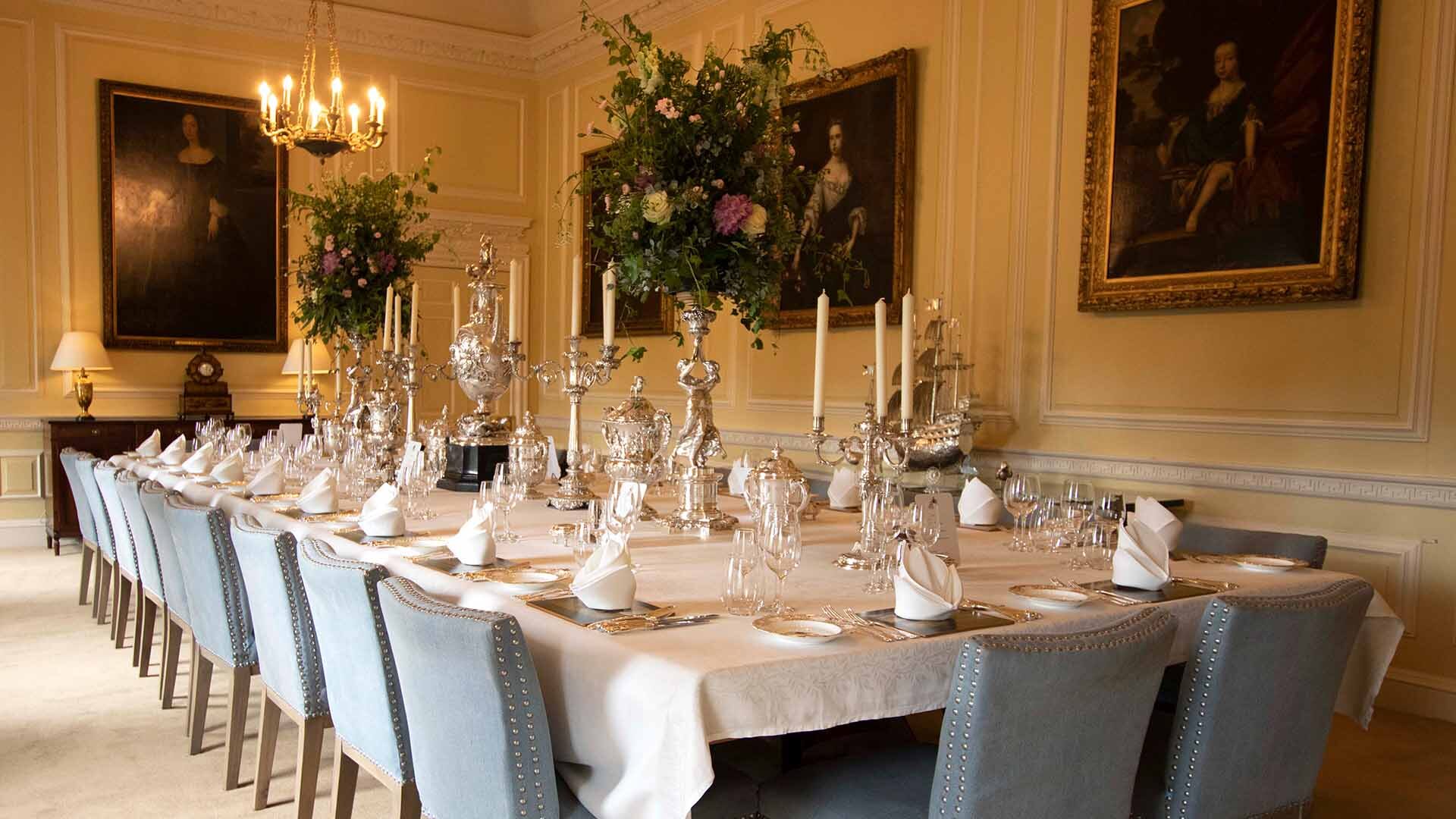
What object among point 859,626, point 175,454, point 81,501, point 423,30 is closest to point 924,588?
point 859,626

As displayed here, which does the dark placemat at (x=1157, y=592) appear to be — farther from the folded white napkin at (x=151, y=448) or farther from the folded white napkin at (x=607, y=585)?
the folded white napkin at (x=151, y=448)

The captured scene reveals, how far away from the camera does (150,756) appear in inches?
143

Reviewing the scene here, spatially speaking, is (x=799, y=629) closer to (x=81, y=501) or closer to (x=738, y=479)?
(x=738, y=479)

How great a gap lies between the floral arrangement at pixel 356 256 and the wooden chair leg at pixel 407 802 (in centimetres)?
343

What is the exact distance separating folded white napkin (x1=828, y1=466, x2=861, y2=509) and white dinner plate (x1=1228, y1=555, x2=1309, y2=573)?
1434mm

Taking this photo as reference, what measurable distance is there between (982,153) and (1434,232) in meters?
2.30

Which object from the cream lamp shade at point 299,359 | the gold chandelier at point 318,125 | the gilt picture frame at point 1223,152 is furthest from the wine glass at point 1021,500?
the cream lamp shade at point 299,359

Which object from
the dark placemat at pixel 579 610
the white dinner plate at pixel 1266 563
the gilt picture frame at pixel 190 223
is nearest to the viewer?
the dark placemat at pixel 579 610

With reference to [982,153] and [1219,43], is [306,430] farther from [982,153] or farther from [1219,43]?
[1219,43]

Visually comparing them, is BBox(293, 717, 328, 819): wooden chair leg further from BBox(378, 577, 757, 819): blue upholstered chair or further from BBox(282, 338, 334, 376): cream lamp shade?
BBox(282, 338, 334, 376): cream lamp shade

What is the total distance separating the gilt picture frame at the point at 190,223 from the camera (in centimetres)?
821

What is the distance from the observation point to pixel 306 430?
8.62 m

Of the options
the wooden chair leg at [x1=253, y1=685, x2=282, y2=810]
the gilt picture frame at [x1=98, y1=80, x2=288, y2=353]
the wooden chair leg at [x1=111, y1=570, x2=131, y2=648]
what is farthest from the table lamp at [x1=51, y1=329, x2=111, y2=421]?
the wooden chair leg at [x1=253, y1=685, x2=282, y2=810]

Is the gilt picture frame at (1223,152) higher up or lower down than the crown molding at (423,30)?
lower down
